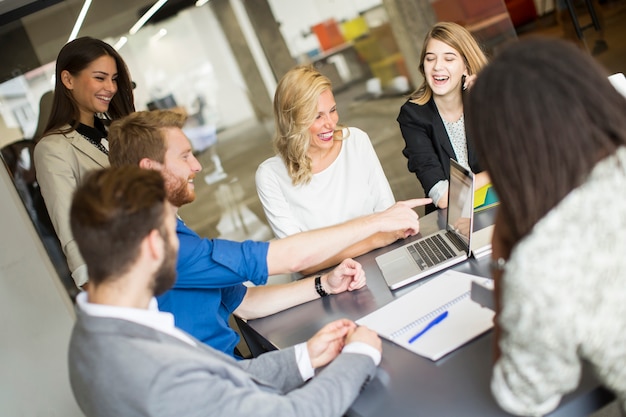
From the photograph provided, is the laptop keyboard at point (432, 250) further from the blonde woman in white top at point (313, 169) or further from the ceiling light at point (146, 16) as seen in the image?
the ceiling light at point (146, 16)

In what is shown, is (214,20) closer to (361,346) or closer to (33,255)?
(33,255)

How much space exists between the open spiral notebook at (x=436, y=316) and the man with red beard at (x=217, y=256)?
30cm

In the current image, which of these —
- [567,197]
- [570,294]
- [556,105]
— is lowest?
[570,294]

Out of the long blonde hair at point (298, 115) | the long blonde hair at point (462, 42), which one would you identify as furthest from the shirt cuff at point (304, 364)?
the long blonde hair at point (462, 42)

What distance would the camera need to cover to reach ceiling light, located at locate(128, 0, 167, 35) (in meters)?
4.64

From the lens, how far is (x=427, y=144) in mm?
3150

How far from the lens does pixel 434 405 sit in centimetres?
142

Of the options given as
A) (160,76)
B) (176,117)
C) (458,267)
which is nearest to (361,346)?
(458,267)

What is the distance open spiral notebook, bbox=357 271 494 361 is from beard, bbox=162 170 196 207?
27.8 inches

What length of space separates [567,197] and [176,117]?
146 cm

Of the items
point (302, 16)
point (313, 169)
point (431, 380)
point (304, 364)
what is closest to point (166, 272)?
point (304, 364)

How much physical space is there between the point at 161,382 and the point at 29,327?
2651 millimetres

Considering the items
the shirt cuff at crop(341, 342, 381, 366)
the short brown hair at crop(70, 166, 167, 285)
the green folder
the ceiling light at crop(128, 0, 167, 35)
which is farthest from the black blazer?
the ceiling light at crop(128, 0, 167, 35)

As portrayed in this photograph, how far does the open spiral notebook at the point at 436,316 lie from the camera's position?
64.6 inches
